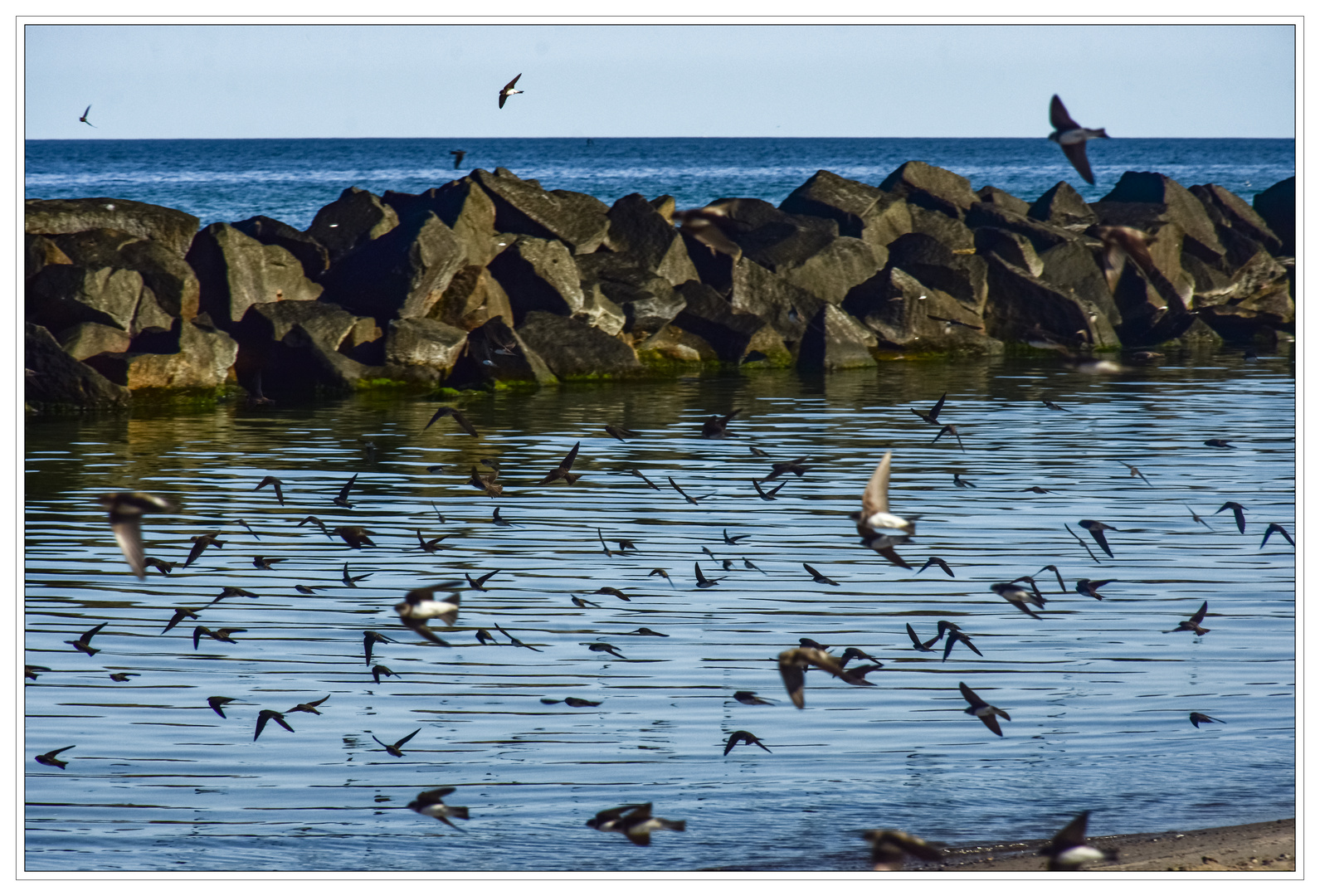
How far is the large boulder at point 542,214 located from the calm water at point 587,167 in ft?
132

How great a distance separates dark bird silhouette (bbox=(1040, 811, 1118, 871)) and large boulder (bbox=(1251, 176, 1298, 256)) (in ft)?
120

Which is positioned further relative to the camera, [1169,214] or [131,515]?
[1169,214]

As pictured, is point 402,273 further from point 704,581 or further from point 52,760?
point 52,760

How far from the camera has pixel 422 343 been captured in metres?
26.6

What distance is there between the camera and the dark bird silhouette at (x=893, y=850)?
5.79m

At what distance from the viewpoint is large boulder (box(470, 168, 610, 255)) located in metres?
30.3

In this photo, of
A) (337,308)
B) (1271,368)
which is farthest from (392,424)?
(1271,368)

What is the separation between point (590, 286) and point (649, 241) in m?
2.68

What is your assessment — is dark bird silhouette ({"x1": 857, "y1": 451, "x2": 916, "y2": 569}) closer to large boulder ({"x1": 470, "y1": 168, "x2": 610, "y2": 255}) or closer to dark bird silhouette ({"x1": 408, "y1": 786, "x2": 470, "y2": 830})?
dark bird silhouette ({"x1": 408, "y1": 786, "x2": 470, "y2": 830})

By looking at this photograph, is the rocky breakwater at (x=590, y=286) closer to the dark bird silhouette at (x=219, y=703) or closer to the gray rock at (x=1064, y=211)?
the gray rock at (x=1064, y=211)

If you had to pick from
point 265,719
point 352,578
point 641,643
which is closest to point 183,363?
point 352,578

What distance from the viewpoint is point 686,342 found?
3050 centimetres

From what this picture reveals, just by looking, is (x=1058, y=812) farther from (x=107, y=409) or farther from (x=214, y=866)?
(x=107, y=409)

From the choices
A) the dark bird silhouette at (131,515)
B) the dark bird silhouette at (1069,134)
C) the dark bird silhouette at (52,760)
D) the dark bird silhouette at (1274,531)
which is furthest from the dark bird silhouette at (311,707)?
the dark bird silhouette at (1274,531)
